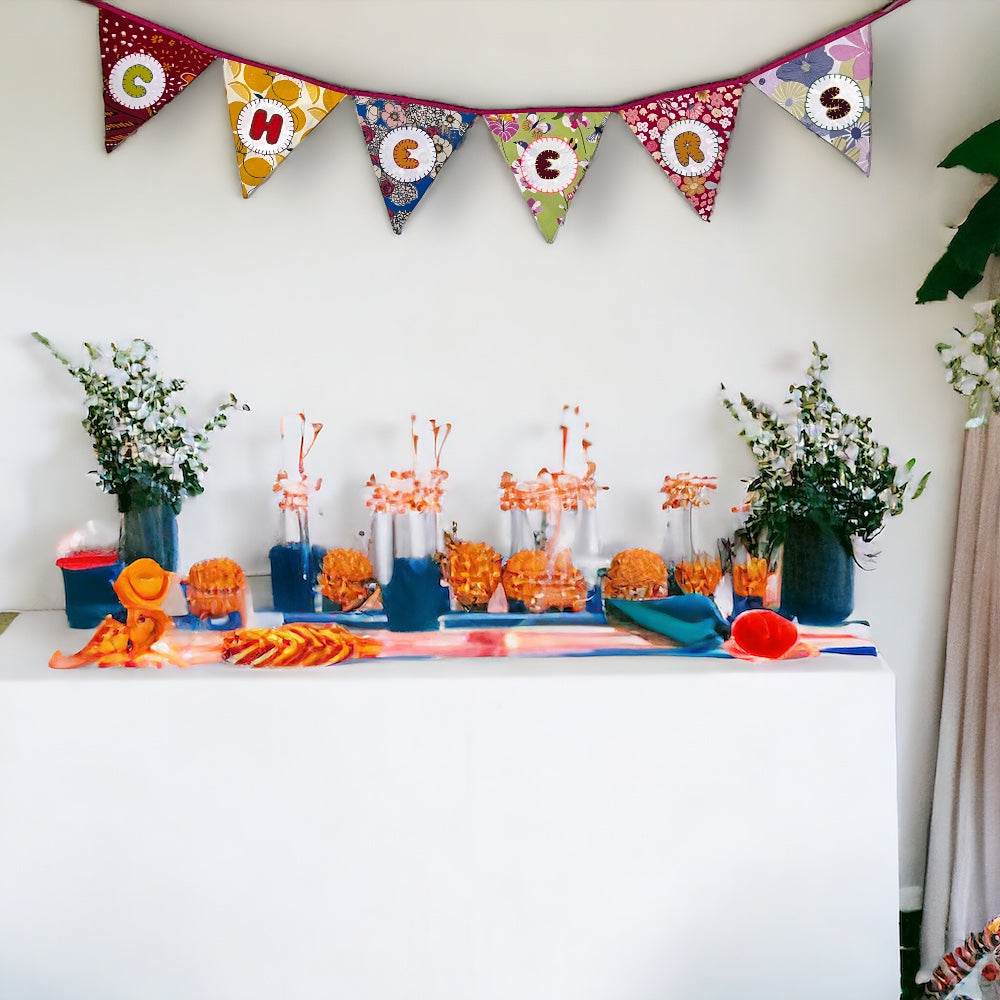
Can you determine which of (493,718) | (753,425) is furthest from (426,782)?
(753,425)

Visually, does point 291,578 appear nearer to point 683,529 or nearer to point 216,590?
point 216,590

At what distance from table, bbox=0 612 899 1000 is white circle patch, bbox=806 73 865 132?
91 centimetres

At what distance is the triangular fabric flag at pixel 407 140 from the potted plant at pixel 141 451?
1.55 feet

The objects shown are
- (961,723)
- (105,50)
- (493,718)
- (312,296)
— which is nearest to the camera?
(493,718)

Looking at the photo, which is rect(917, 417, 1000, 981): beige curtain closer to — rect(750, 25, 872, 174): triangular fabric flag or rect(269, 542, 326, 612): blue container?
rect(750, 25, 872, 174): triangular fabric flag

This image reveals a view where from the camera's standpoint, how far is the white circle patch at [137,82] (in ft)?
5.17

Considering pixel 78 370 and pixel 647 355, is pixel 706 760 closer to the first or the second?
pixel 647 355

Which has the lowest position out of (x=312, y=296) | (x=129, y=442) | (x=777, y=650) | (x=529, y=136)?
(x=777, y=650)

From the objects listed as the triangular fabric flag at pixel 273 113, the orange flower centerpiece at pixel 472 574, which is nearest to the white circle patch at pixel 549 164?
the triangular fabric flag at pixel 273 113

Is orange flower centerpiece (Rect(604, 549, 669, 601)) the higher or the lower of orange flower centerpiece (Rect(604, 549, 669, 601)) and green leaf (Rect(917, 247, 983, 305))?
the lower

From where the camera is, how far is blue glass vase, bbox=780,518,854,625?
1.53m

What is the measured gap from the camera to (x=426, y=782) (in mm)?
1363

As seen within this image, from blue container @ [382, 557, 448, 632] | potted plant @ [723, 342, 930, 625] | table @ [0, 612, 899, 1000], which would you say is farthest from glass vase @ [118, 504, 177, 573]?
potted plant @ [723, 342, 930, 625]

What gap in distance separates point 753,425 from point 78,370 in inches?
47.4
